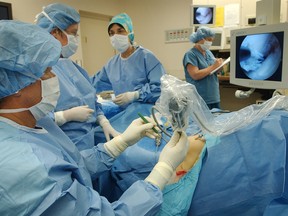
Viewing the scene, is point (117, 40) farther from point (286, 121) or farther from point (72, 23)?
point (286, 121)

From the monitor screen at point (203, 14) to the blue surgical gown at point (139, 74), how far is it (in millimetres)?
1227

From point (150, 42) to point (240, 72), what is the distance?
3.20 meters

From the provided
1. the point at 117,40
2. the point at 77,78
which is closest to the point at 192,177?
the point at 77,78

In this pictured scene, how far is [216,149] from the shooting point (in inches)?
38.9

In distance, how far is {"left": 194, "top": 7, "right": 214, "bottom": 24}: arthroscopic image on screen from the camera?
2.88 metres

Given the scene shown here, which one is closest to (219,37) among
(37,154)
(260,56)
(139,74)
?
(139,74)

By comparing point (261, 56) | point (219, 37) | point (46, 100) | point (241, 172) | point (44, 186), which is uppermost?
point (219, 37)

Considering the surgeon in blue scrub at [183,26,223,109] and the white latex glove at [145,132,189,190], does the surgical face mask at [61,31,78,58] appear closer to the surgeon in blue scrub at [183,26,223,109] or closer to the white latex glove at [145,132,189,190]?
the white latex glove at [145,132,189,190]

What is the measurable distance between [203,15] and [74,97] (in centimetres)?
215

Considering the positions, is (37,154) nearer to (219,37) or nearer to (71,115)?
(71,115)

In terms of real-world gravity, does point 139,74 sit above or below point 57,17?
below

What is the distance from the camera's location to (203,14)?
115 inches

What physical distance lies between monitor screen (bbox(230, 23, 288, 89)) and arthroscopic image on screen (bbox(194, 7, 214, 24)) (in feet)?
5.29

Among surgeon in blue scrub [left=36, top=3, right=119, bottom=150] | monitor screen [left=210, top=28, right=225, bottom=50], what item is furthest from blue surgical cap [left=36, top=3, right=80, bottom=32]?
monitor screen [left=210, top=28, right=225, bottom=50]
